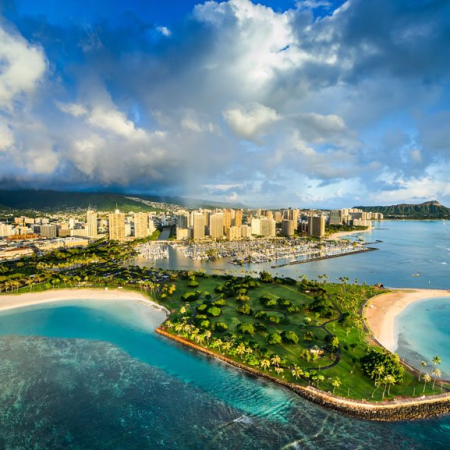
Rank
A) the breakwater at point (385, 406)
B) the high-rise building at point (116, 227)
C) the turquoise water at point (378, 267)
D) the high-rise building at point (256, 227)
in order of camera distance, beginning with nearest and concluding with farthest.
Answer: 1. the breakwater at point (385, 406)
2. the turquoise water at point (378, 267)
3. the high-rise building at point (116, 227)
4. the high-rise building at point (256, 227)

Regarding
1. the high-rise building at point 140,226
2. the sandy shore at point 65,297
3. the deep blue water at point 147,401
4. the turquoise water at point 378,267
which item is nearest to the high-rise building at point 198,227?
the high-rise building at point 140,226

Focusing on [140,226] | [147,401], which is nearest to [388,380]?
[147,401]

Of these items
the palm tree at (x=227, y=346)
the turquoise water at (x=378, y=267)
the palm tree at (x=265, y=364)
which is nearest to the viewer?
the palm tree at (x=265, y=364)

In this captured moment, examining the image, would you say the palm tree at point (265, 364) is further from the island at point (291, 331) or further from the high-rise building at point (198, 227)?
the high-rise building at point (198, 227)

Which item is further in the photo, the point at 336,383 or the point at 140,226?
the point at 140,226

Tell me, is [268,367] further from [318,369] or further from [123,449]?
[123,449]

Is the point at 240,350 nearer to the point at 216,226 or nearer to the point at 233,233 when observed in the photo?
the point at 233,233

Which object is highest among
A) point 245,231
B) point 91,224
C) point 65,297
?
point 91,224
